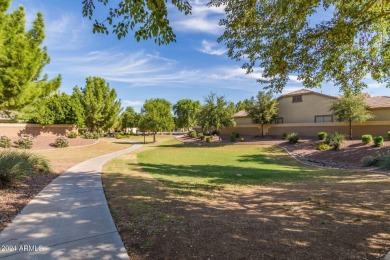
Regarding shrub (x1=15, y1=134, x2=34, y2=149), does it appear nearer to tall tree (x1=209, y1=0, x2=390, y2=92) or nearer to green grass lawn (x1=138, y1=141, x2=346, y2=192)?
green grass lawn (x1=138, y1=141, x2=346, y2=192)

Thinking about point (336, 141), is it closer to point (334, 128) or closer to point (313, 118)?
point (334, 128)

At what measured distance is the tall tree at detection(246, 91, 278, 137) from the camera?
3662cm

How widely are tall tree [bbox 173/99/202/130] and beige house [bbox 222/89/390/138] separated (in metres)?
38.6

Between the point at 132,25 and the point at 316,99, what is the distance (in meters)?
35.8

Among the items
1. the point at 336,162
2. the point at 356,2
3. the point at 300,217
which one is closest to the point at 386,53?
the point at 356,2

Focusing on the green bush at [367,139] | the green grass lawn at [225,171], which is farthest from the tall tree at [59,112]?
the green bush at [367,139]

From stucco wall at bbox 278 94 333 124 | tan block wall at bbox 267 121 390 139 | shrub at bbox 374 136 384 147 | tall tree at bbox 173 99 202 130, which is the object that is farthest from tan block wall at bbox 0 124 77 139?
tall tree at bbox 173 99 202 130

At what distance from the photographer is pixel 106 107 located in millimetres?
44531

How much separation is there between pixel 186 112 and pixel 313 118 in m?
53.1

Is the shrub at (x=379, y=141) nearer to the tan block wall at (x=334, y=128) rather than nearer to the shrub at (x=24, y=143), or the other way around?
the tan block wall at (x=334, y=128)

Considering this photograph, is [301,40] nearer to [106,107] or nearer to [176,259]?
[176,259]

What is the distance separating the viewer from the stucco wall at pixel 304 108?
3447cm

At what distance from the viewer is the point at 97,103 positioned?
4262 centimetres

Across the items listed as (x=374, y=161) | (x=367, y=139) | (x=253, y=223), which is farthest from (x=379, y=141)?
(x=253, y=223)
